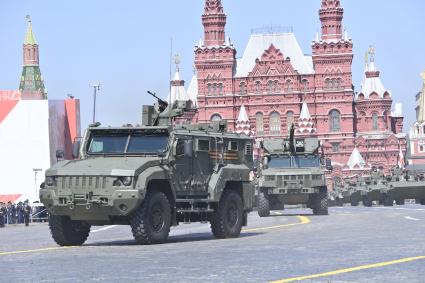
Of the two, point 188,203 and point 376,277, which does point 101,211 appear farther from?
point 376,277

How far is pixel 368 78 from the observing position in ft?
462

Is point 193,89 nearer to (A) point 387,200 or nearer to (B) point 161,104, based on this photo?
(A) point 387,200

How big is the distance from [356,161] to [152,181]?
378 feet

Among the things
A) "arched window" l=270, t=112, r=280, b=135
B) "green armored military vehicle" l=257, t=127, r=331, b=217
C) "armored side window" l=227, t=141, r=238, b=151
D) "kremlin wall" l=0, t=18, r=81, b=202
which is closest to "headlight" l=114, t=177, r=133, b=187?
"armored side window" l=227, t=141, r=238, b=151

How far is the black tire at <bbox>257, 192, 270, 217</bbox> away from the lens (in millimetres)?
40125

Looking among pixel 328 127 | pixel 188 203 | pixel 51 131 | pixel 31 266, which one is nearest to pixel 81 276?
pixel 31 266

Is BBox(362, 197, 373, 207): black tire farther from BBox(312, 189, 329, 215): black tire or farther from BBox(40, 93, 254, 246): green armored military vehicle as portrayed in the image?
Result: BBox(40, 93, 254, 246): green armored military vehicle

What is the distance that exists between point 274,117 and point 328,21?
1389cm

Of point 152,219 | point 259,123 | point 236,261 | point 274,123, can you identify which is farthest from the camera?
point 259,123

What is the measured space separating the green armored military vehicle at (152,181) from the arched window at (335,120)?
11262 centimetres

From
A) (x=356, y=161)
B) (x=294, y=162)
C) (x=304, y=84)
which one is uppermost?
(x=304, y=84)

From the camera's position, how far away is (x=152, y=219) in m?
19.2

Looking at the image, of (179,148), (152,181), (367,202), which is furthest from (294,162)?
(367,202)

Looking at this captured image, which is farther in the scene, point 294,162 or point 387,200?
point 387,200
